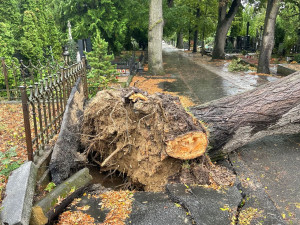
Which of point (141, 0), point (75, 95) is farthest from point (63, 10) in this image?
point (75, 95)

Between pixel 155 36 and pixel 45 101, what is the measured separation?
34.5 ft

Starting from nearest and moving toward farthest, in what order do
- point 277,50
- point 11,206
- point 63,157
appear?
point 11,206 → point 63,157 → point 277,50

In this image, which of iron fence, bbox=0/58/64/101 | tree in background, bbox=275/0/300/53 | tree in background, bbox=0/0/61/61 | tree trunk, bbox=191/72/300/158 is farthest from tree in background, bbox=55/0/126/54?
tree trunk, bbox=191/72/300/158

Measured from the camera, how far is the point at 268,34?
1374 centimetres

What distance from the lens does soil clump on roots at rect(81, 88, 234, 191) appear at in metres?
3.77

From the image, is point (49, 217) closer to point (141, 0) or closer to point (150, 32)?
point (150, 32)

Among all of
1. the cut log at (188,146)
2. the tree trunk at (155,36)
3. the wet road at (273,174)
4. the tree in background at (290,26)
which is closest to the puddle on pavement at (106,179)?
the cut log at (188,146)

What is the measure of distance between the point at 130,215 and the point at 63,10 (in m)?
18.4

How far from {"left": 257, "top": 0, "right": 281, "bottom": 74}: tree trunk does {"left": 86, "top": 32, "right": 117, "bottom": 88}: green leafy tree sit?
355 inches

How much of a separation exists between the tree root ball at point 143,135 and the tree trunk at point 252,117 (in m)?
0.81

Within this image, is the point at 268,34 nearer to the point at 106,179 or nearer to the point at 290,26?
the point at 290,26

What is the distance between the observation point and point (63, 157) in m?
3.70

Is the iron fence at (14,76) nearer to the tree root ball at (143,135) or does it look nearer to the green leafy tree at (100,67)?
the green leafy tree at (100,67)

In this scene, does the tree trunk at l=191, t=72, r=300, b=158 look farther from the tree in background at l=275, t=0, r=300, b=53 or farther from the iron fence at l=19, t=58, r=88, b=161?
the tree in background at l=275, t=0, r=300, b=53
